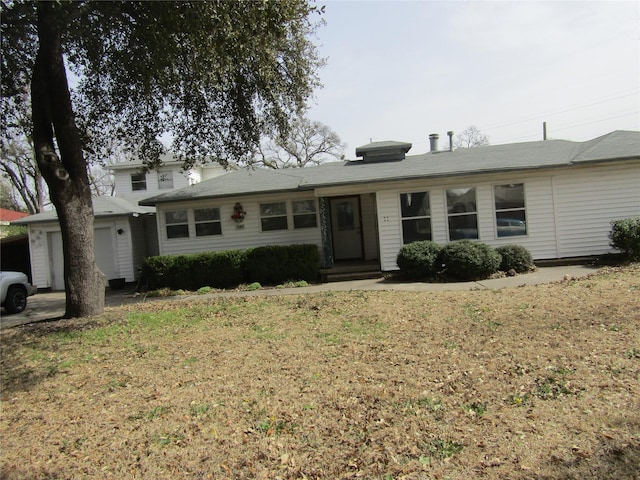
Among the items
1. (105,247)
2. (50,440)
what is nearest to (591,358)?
(50,440)

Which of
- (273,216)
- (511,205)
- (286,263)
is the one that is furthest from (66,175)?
(511,205)

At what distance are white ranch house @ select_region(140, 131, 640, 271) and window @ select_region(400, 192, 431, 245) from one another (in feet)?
0.10

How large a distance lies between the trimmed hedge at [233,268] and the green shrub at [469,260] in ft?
12.9

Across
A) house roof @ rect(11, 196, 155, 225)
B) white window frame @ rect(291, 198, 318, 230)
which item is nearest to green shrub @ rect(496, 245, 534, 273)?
white window frame @ rect(291, 198, 318, 230)

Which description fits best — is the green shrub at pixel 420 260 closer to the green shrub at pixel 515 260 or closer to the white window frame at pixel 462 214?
the white window frame at pixel 462 214

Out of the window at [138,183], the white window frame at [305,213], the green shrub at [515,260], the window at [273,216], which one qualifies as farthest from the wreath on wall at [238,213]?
the window at [138,183]

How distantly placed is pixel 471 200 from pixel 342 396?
10.3 metres

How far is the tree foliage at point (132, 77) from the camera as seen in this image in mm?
8195

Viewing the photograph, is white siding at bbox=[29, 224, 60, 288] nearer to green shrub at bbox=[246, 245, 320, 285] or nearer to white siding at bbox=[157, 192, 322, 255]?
white siding at bbox=[157, 192, 322, 255]

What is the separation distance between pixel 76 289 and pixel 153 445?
613cm

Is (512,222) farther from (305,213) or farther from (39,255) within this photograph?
(39,255)

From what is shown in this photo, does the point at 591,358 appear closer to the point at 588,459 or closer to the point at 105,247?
the point at 588,459

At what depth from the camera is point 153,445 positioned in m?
3.89

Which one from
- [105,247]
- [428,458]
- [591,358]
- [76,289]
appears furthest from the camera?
[105,247]
